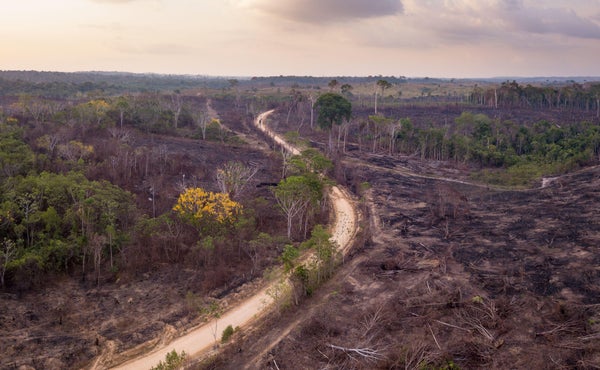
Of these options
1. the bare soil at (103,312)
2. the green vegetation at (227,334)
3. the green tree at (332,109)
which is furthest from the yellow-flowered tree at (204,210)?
the green tree at (332,109)

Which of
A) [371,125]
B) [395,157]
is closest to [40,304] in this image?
[395,157]

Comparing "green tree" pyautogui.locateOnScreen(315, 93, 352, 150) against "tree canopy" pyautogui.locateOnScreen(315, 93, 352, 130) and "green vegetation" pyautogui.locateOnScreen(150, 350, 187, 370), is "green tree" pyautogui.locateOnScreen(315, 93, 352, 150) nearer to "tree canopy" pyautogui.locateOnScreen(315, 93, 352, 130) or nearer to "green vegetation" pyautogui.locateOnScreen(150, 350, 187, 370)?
"tree canopy" pyautogui.locateOnScreen(315, 93, 352, 130)

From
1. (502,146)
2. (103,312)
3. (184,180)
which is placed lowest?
(103,312)

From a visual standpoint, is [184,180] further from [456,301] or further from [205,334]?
[456,301]

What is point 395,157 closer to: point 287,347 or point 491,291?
point 491,291

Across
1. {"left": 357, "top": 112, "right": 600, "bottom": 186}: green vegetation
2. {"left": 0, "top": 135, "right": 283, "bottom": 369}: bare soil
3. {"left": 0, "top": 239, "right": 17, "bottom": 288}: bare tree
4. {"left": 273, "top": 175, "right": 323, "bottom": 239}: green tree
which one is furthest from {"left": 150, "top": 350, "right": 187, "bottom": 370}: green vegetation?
{"left": 357, "top": 112, "right": 600, "bottom": 186}: green vegetation

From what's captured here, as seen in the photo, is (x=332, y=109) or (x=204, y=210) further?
(x=332, y=109)

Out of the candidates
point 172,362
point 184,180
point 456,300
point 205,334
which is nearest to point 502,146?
point 184,180
